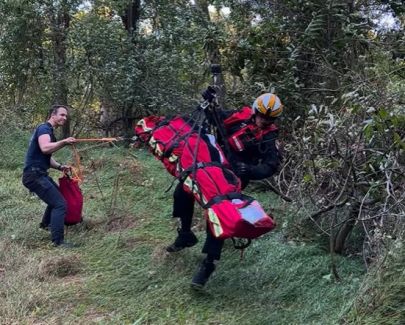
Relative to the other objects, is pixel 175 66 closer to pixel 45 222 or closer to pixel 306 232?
pixel 45 222

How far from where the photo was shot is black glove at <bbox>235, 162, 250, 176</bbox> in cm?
474

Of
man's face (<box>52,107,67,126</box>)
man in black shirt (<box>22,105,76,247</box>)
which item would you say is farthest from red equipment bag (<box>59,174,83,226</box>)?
man's face (<box>52,107,67,126</box>)

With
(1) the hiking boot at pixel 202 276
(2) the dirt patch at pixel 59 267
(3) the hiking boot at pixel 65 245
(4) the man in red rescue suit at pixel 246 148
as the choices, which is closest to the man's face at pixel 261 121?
(4) the man in red rescue suit at pixel 246 148

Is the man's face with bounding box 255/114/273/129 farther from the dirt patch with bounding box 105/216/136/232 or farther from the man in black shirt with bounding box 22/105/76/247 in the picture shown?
the dirt patch with bounding box 105/216/136/232

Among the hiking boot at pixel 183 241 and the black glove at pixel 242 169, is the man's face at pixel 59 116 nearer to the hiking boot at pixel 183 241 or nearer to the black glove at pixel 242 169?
the hiking boot at pixel 183 241

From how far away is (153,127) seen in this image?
5039 mm

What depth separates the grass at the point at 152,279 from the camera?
4254 millimetres

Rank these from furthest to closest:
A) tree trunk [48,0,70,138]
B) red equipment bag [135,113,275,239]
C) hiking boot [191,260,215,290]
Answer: tree trunk [48,0,70,138] < hiking boot [191,260,215,290] < red equipment bag [135,113,275,239]

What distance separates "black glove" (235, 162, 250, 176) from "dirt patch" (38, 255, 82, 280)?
1781 millimetres

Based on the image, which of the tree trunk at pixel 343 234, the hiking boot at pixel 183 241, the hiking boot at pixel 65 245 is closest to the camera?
the tree trunk at pixel 343 234

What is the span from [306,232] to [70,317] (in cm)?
231

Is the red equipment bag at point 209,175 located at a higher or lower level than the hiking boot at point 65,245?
higher

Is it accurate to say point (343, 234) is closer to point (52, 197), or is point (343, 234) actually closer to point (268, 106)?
point (268, 106)

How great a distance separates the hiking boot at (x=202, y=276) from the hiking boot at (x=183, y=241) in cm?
69
